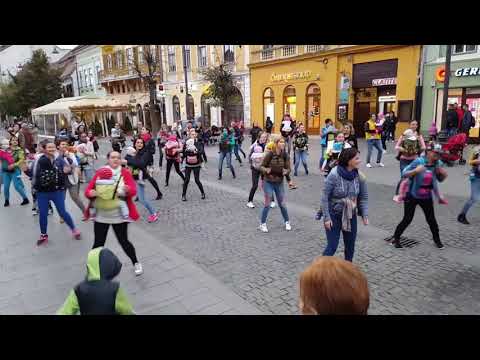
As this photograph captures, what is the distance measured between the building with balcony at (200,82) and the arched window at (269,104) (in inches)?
67.1

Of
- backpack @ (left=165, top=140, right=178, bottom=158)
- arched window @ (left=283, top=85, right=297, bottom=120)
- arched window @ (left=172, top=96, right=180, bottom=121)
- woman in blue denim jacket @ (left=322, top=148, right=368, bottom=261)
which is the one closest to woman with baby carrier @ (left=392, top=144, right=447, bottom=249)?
woman in blue denim jacket @ (left=322, top=148, right=368, bottom=261)

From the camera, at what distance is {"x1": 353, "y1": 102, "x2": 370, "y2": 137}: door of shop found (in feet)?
71.1

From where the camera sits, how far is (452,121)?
44.4 feet

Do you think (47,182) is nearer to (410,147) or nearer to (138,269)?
(138,269)

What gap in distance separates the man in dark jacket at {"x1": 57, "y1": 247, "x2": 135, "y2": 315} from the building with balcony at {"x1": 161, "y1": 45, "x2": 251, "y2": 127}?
22348 mm

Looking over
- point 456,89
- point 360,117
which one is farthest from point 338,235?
point 360,117

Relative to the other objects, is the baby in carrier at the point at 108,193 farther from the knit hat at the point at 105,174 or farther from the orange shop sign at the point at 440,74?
the orange shop sign at the point at 440,74

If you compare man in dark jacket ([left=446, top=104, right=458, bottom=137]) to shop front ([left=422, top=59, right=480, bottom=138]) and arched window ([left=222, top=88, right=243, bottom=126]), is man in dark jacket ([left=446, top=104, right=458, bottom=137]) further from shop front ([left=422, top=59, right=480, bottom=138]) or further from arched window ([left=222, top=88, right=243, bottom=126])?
arched window ([left=222, top=88, right=243, bottom=126])

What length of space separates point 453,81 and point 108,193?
1796 cm

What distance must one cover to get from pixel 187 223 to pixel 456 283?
4743mm

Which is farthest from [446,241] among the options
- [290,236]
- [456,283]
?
[290,236]
